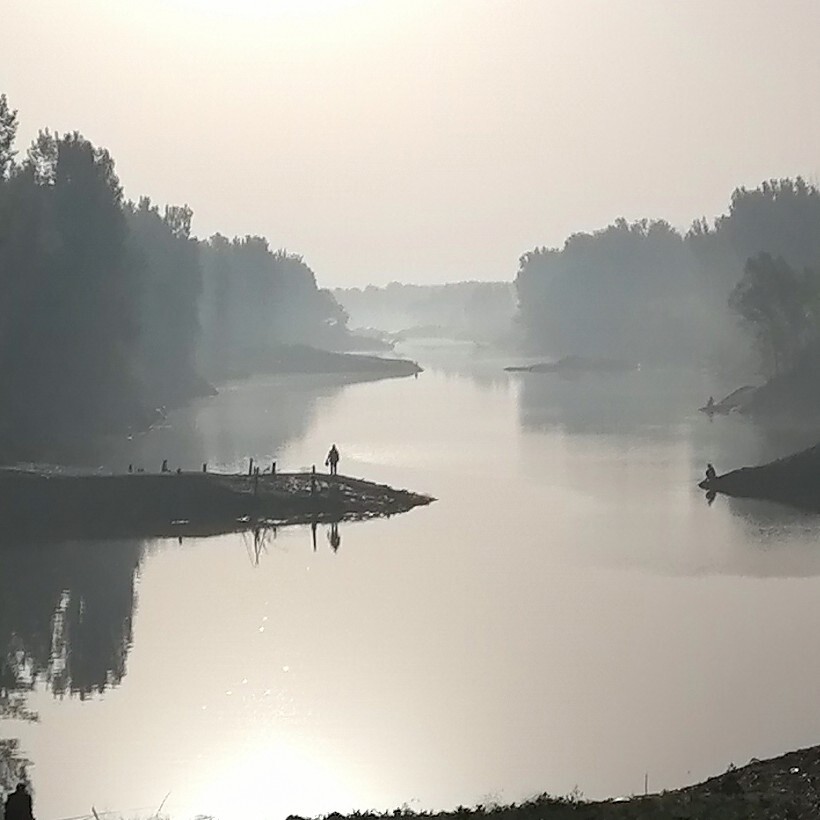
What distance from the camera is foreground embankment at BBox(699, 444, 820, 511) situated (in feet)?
191

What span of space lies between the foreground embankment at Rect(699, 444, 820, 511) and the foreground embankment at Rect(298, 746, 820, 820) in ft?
119

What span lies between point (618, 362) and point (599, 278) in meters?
35.8

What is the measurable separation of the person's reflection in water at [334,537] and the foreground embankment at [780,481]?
16.5 metres

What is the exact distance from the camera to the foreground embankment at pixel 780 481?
5835cm

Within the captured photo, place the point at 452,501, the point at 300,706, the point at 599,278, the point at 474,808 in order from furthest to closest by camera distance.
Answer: the point at 599,278, the point at 452,501, the point at 300,706, the point at 474,808

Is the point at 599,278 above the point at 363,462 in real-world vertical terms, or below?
above

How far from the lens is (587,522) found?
53.0 m

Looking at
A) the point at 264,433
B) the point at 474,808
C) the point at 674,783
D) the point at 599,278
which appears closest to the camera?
the point at 474,808

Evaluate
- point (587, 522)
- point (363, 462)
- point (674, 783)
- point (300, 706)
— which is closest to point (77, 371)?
point (363, 462)

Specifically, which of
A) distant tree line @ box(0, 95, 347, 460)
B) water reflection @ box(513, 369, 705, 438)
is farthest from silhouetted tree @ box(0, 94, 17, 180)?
water reflection @ box(513, 369, 705, 438)

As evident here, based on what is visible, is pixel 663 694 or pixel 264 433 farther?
pixel 264 433

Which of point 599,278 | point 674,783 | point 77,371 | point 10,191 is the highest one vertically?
point 599,278

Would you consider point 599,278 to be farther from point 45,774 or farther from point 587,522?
point 45,774

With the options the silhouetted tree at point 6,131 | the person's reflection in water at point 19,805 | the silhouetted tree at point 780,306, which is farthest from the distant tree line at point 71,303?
the person's reflection in water at point 19,805
